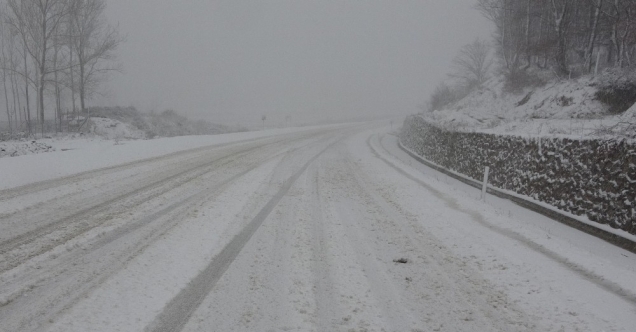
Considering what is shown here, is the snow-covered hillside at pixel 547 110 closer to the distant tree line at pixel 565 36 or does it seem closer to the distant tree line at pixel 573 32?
the distant tree line at pixel 565 36

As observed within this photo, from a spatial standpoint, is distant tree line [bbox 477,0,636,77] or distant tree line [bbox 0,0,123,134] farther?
distant tree line [bbox 0,0,123,134]

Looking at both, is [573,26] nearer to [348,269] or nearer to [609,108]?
[609,108]

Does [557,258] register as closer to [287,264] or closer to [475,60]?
[287,264]

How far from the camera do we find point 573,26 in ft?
85.7

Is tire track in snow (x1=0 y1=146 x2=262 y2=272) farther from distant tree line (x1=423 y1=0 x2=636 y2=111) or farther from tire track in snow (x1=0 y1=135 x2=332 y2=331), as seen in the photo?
distant tree line (x1=423 y1=0 x2=636 y2=111)

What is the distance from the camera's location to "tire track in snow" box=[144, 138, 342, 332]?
3168 millimetres

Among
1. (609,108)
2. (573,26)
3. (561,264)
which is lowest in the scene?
(561,264)

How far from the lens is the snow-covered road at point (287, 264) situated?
3371 mm

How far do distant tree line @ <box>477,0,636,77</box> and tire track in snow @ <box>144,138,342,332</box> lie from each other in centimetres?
2162

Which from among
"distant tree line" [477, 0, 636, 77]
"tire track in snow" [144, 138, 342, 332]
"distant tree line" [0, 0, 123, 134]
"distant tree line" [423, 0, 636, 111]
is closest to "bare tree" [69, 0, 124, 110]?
"distant tree line" [0, 0, 123, 134]

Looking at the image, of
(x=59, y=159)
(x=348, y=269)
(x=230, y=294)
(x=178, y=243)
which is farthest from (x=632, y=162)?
(x=59, y=159)

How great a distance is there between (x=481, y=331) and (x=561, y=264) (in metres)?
2.66

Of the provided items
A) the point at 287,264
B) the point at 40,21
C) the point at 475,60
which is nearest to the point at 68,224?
the point at 287,264

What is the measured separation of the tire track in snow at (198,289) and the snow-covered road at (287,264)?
0.9 inches
